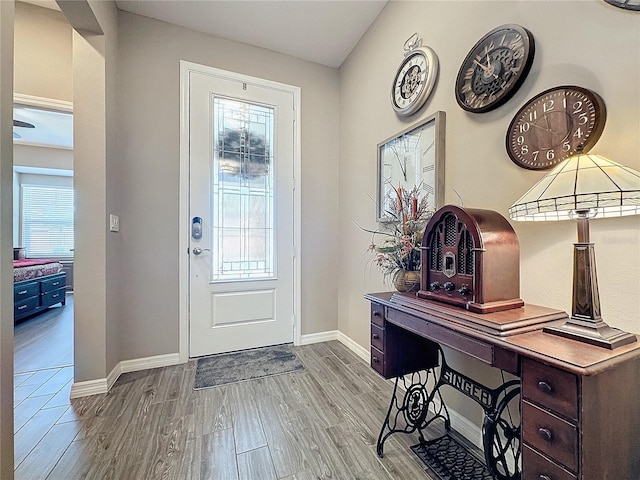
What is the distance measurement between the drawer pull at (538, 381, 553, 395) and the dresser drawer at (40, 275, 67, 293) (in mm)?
5383

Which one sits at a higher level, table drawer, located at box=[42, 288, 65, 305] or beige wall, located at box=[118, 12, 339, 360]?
beige wall, located at box=[118, 12, 339, 360]

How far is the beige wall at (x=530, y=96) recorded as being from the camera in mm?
926

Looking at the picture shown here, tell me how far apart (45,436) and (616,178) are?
2634 mm

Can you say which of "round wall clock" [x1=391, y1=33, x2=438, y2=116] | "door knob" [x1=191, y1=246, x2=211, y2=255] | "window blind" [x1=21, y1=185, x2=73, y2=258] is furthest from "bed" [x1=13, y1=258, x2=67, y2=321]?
"round wall clock" [x1=391, y1=33, x2=438, y2=116]

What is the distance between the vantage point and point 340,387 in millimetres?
1976

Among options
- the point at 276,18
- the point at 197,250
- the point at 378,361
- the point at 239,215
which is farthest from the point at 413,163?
the point at 197,250

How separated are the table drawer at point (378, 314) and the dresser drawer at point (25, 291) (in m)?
4.35

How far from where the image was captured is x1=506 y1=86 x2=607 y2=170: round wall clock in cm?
98

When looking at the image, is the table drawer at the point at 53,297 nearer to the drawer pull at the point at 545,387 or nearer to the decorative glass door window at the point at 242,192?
the decorative glass door window at the point at 242,192

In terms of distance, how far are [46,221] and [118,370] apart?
5.37 meters

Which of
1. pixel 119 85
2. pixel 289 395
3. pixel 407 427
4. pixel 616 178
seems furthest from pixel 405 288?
pixel 119 85

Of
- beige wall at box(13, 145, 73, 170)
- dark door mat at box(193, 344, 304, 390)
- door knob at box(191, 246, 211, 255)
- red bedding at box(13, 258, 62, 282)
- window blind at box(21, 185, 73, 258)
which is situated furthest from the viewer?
window blind at box(21, 185, 73, 258)

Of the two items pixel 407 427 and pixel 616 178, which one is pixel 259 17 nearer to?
pixel 616 178

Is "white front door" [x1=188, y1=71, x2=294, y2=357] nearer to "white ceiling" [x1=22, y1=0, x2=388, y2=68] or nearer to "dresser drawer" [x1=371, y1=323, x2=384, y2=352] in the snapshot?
"white ceiling" [x1=22, y1=0, x2=388, y2=68]
